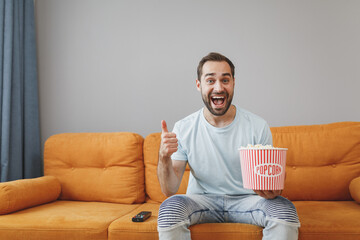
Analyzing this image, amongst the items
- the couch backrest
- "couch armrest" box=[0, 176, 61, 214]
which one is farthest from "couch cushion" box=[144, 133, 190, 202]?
"couch armrest" box=[0, 176, 61, 214]

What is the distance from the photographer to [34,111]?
2.69 m

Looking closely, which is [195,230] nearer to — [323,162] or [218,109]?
[218,109]

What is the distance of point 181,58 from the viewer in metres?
2.61

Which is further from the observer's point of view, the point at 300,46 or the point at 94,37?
the point at 94,37

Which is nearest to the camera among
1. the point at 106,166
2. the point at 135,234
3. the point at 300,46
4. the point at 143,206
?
the point at 135,234

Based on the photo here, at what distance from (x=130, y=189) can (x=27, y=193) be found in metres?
0.66

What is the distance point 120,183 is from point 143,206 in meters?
0.25

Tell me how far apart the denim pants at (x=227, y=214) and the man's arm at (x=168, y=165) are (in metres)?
0.13

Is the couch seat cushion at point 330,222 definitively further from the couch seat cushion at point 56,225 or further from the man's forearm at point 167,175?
the couch seat cushion at point 56,225

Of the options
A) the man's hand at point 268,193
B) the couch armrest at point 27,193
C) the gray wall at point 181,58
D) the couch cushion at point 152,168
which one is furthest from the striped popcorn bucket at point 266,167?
the couch armrest at point 27,193

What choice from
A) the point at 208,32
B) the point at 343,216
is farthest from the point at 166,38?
the point at 343,216

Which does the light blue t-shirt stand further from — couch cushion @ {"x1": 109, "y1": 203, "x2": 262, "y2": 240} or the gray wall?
the gray wall

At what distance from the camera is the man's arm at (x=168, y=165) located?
141 cm

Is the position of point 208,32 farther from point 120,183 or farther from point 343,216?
point 343,216
